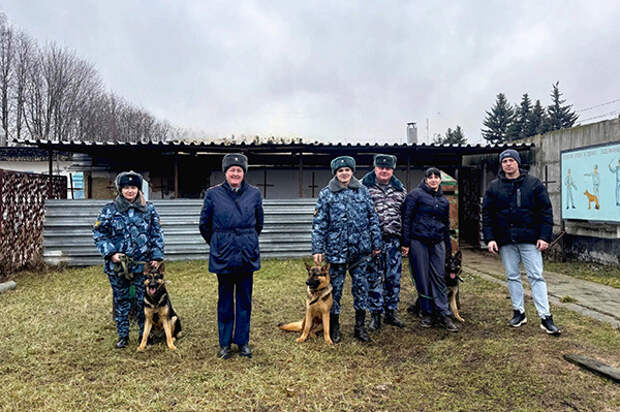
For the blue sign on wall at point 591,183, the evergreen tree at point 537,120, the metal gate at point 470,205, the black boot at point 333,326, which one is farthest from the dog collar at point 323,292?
the evergreen tree at point 537,120

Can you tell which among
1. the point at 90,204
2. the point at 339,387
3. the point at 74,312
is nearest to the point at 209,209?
the point at 339,387

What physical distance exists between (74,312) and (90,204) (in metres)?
4.47

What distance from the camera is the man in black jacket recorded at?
389 cm

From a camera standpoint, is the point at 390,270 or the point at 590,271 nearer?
the point at 390,270

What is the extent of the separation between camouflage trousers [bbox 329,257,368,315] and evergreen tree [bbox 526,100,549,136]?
129 ft

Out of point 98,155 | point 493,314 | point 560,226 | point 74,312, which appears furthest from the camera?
point 98,155

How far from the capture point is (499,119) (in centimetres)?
4059

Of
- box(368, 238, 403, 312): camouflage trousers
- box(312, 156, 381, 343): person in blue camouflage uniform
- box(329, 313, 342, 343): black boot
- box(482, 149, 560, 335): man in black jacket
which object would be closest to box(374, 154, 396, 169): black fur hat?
box(312, 156, 381, 343): person in blue camouflage uniform

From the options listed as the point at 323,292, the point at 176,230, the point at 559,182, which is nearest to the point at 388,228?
the point at 323,292

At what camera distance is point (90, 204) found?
8711mm

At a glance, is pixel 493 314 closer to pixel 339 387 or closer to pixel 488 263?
pixel 339 387

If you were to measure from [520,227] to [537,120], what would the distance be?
129 feet

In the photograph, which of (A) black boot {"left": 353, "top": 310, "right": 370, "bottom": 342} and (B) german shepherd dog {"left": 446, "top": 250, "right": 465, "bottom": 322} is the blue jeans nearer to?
(B) german shepherd dog {"left": 446, "top": 250, "right": 465, "bottom": 322}

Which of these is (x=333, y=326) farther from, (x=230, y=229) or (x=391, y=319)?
(x=230, y=229)
